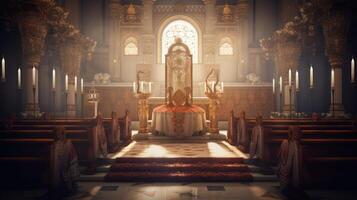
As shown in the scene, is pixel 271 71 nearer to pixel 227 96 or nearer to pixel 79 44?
pixel 227 96

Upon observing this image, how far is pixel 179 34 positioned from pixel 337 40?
9.16m

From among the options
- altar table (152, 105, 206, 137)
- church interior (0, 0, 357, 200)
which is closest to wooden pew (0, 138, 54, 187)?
church interior (0, 0, 357, 200)

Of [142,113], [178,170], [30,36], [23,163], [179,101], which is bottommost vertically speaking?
[178,170]

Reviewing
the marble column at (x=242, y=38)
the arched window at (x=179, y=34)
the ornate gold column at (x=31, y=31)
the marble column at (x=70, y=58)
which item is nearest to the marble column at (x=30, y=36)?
the ornate gold column at (x=31, y=31)

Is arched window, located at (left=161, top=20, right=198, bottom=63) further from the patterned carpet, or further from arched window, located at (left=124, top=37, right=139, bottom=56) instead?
the patterned carpet

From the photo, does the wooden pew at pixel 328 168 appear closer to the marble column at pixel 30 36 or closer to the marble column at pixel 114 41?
the marble column at pixel 30 36

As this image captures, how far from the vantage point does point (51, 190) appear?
198 inches

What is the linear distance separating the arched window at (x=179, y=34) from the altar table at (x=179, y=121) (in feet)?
24.4

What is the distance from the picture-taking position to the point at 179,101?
36.6 ft

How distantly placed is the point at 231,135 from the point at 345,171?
4468 mm

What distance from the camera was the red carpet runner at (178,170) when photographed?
20.4ft

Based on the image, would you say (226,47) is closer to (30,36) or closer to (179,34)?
(179,34)

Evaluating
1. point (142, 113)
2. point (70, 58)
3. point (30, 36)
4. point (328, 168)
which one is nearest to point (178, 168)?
point (328, 168)

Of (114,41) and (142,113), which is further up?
(114,41)
